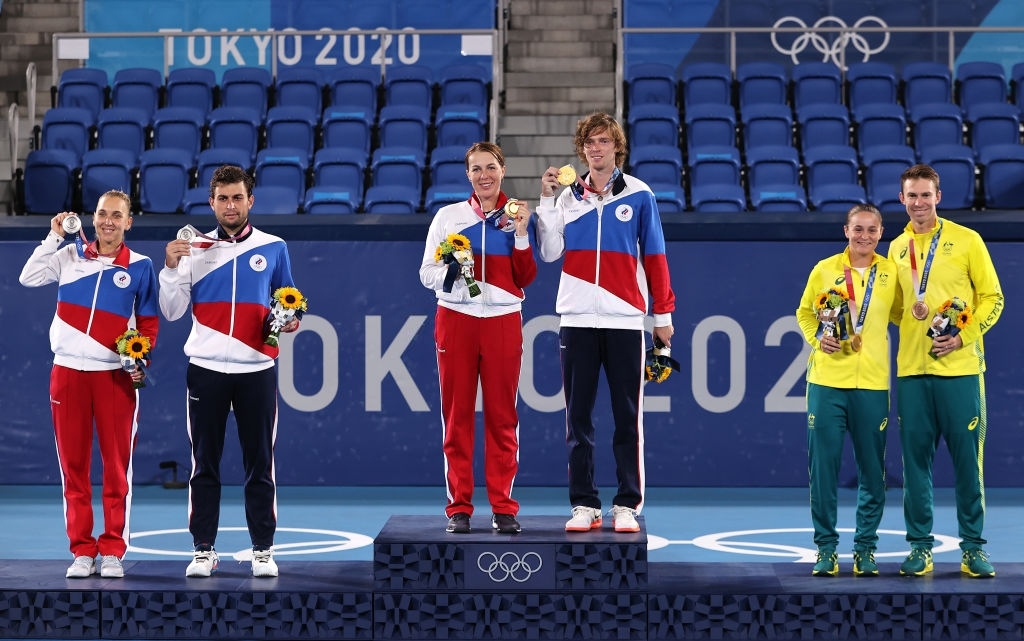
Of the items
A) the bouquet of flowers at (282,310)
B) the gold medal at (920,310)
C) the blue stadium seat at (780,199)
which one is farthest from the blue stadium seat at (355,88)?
the gold medal at (920,310)

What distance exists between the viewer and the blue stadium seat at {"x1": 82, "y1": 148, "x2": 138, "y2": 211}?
38.6 ft

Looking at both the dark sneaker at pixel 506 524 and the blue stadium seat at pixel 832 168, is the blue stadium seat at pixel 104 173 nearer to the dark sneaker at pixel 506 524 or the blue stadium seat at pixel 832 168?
the blue stadium seat at pixel 832 168

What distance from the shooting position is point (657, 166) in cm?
1188

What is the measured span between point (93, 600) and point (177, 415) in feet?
13.9

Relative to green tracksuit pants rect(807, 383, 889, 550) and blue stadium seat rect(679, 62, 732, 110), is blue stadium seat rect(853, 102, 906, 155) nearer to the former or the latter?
blue stadium seat rect(679, 62, 732, 110)

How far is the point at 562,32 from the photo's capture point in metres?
14.4

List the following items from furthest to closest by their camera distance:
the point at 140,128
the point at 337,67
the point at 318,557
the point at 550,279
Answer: the point at 337,67 → the point at 140,128 → the point at 550,279 → the point at 318,557

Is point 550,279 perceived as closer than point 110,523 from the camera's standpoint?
No

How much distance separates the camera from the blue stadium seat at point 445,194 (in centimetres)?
1120

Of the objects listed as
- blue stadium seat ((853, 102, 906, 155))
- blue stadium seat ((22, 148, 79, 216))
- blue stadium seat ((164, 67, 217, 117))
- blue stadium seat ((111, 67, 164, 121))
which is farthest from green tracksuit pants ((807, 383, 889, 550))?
blue stadium seat ((111, 67, 164, 121))

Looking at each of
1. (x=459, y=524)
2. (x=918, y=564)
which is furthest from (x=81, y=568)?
(x=918, y=564)

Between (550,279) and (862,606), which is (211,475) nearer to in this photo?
(862,606)

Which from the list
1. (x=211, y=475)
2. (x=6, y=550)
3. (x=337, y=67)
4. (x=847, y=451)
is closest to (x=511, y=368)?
(x=211, y=475)

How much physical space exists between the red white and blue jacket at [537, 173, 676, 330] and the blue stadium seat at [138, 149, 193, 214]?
658cm
